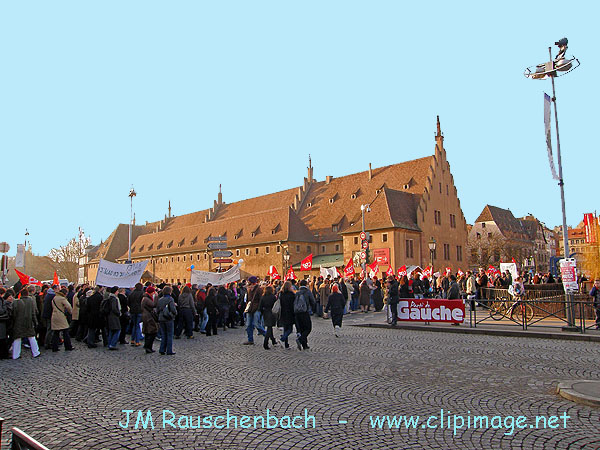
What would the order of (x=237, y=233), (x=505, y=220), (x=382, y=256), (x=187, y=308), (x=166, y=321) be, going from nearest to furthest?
(x=166, y=321)
(x=187, y=308)
(x=382, y=256)
(x=237, y=233)
(x=505, y=220)

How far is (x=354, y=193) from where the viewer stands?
6656 centimetres

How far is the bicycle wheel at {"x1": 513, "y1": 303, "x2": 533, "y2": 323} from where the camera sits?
15942mm

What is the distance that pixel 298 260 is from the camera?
6181 centimetres

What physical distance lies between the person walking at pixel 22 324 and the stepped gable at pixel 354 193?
47434 millimetres

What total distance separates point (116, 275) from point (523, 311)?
42.1ft

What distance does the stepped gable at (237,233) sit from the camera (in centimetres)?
6359

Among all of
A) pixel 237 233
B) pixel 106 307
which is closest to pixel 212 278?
pixel 106 307

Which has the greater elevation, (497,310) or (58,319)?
(58,319)

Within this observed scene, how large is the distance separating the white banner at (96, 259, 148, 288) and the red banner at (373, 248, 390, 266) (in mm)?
38857

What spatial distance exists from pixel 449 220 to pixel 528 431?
195 feet

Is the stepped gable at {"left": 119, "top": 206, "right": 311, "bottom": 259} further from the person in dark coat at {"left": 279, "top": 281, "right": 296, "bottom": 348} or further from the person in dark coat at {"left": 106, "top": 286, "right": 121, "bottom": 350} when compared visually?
the person in dark coat at {"left": 279, "top": 281, "right": 296, "bottom": 348}

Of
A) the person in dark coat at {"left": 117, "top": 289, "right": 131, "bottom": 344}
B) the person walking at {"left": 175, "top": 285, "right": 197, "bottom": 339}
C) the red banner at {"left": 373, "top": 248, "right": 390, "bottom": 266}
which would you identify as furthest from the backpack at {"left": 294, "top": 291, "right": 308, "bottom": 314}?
the red banner at {"left": 373, "top": 248, "right": 390, "bottom": 266}

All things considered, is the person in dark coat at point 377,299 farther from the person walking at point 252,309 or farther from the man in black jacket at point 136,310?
the man in black jacket at point 136,310

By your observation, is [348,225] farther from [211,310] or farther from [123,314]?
[123,314]
